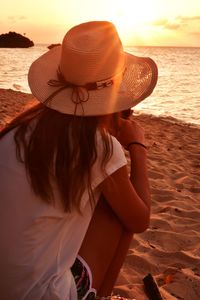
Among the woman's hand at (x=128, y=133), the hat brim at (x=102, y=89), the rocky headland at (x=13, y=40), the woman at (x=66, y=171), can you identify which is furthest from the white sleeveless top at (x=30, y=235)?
the rocky headland at (x=13, y=40)

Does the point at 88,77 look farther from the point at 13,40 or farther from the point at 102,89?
the point at 13,40

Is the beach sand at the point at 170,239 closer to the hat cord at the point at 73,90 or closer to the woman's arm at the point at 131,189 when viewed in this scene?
the hat cord at the point at 73,90

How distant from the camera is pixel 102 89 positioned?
172cm

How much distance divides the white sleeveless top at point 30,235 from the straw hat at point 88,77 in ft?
0.61

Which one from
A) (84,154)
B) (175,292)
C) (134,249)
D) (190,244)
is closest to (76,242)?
(84,154)

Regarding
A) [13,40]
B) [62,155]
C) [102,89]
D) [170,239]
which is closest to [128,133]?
[102,89]

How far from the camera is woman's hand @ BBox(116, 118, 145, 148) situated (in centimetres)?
211

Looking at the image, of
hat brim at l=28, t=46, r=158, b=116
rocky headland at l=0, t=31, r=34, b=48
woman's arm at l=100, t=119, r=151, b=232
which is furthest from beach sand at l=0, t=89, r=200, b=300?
rocky headland at l=0, t=31, r=34, b=48

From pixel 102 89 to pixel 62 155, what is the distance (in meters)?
0.35

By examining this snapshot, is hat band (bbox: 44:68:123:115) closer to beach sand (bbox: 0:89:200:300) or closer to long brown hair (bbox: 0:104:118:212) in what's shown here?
long brown hair (bbox: 0:104:118:212)

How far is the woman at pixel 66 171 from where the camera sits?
1534mm

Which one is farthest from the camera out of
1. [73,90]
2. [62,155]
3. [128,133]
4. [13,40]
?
[13,40]

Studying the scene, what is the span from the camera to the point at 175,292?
2.58 m

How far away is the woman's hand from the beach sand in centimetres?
48
